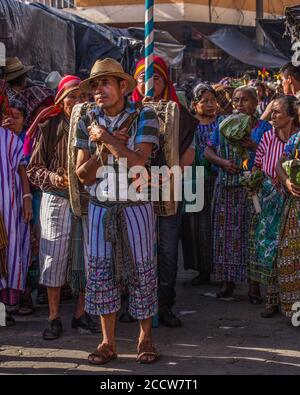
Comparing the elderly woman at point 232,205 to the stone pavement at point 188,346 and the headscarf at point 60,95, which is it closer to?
the stone pavement at point 188,346

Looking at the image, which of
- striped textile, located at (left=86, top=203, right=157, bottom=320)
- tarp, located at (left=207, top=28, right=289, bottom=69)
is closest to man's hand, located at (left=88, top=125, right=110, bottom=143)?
striped textile, located at (left=86, top=203, right=157, bottom=320)

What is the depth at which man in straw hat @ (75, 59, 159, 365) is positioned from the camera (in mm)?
4762

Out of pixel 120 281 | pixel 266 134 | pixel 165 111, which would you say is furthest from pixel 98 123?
pixel 266 134

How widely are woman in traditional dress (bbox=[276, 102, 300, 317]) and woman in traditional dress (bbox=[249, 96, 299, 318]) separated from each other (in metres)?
0.10

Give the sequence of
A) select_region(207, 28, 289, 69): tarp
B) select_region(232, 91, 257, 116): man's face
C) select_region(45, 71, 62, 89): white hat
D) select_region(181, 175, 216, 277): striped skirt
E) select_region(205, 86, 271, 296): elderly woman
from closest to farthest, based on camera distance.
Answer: select_region(205, 86, 271, 296): elderly woman → select_region(232, 91, 257, 116): man's face → select_region(181, 175, 216, 277): striped skirt → select_region(45, 71, 62, 89): white hat → select_region(207, 28, 289, 69): tarp

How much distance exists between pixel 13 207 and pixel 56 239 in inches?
21.8

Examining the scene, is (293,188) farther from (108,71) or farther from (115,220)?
(108,71)

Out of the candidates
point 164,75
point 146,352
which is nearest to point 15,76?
point 164,75

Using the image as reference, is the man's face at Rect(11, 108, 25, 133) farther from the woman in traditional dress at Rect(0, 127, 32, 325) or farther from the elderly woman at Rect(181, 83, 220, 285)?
the elderly woman at Rect(181, 83, 220, 285)

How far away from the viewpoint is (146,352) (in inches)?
195

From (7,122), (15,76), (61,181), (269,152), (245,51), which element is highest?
(245,51)

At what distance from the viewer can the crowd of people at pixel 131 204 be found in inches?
191

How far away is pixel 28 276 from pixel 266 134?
2.39m

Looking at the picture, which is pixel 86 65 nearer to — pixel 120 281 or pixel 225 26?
pixel 120 281
